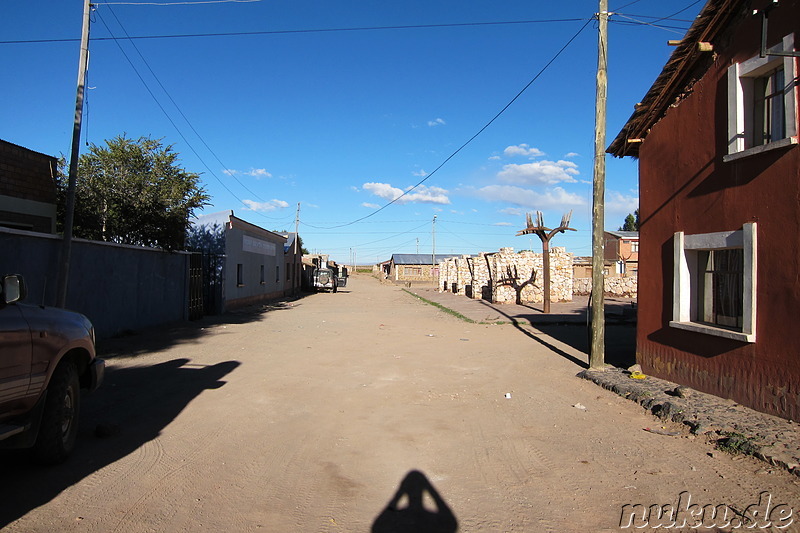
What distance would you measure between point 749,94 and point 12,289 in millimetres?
8751

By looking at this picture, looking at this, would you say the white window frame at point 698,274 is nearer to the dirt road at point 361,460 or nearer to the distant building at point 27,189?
the dirt road at point 361,460

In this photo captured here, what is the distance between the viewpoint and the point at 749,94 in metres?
7.02

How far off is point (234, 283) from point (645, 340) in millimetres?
19361

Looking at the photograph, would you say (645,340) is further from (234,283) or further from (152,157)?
(234,283)

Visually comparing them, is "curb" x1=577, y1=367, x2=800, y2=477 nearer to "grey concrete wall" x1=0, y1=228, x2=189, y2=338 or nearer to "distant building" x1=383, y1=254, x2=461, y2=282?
"grey concrete wall" x1=0, y1=228, x2=189, y2=338

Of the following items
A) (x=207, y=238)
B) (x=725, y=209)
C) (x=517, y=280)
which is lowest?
(x=517, y=280)

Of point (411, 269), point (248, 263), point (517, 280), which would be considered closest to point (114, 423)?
point (248, 263)

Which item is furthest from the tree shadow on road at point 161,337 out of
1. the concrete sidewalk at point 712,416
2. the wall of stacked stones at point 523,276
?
the wall of stacked stones at point 523,276

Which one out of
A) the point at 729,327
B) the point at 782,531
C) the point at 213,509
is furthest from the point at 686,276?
the point at 213,509

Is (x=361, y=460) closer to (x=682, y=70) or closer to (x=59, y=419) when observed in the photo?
(x=59, y=419)

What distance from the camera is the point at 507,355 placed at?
38.8ft

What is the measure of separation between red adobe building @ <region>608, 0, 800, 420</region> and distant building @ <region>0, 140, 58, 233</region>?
1400 centimetres

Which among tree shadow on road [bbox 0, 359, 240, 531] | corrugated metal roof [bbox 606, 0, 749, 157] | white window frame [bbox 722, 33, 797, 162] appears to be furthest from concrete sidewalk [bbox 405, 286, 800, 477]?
tree shadow on road [bbox 0, 359, 240, 531]

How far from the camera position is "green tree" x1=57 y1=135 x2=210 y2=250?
1566 cm
